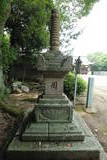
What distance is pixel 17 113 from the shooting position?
16.5ft

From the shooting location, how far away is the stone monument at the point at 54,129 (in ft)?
8.75

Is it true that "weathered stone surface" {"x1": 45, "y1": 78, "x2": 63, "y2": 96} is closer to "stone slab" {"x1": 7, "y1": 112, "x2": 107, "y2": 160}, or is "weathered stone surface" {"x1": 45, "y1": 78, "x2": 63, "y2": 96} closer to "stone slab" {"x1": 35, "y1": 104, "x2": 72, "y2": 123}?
"stone slab" {"x1": 35, "y1": 104, "x2": 72, "y2": 123}

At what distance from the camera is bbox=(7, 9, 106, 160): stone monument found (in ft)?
8.75

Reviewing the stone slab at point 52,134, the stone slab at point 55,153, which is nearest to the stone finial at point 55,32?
the stone slab at point 52,134

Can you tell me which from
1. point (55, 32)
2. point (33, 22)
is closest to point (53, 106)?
point (55, 32)

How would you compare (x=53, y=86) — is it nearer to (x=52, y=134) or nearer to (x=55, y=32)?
(x=52, y=134)

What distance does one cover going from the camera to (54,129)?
117 inches

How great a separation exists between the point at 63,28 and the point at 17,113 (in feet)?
24.5

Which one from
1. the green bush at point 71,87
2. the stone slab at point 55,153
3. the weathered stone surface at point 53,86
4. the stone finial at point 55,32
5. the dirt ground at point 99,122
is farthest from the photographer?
the green bush at point 71,87

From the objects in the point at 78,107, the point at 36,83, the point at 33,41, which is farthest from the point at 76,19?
the point at 78,107

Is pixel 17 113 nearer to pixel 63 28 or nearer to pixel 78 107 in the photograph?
pixel 78 107

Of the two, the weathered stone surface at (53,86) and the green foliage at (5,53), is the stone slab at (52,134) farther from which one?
the green foliage at (5,53)

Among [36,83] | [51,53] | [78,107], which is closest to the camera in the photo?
[51,53]

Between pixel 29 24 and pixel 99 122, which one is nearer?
pixel 99 122
